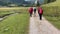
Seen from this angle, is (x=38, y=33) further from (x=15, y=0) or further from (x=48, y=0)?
(x=15, y=0)

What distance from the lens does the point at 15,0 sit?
459 ft

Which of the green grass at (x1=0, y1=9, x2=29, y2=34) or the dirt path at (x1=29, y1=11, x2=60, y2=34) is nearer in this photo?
the dirt path at (x1=29, y1=11, x2=60, y2=34)

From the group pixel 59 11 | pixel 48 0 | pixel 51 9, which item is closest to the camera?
pixel 59 11

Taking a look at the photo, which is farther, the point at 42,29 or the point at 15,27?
the point at 15,27

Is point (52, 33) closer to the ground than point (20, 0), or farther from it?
farther from it

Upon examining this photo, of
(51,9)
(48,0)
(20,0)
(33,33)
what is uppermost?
(33,33)

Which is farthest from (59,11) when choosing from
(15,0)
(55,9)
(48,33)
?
(15,0)

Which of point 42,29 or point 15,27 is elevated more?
point 42,29

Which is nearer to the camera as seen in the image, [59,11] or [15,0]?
[59,11]

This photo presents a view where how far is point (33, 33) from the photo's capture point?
48.7ft

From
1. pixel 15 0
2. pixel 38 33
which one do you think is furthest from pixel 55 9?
pixel 15 0

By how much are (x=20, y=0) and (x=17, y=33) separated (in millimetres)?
127782

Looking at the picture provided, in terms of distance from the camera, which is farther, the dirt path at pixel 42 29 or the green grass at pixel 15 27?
the green grass at pixel 15 27

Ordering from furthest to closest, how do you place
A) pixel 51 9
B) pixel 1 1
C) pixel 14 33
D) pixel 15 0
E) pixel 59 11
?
pixel 15 0, pixel 1 1, pixel 51 9, pixel 59 11, pixel 14 33
